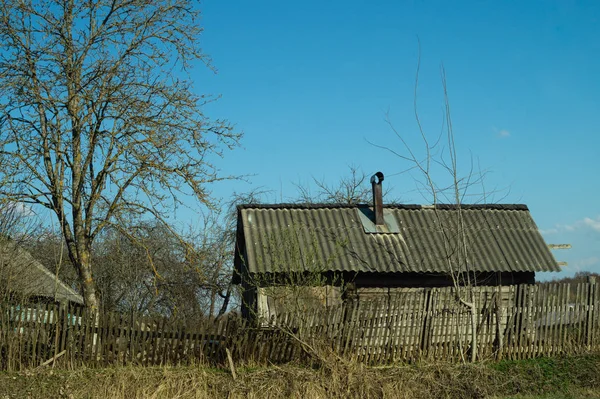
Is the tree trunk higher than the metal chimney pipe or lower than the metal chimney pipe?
lower

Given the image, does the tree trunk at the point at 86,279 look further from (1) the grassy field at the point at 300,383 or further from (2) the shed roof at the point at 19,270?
(1) the grassy field at the point at 300,383

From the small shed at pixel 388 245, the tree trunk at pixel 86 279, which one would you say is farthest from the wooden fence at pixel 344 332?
the tree trunk at pixel 86 279

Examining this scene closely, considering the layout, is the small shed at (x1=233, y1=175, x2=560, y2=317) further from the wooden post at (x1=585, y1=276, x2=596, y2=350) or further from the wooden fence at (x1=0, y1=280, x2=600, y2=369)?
the wooden post at (x1=585, y1=276, x2=596, y2=350)

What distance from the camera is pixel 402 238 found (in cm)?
1769

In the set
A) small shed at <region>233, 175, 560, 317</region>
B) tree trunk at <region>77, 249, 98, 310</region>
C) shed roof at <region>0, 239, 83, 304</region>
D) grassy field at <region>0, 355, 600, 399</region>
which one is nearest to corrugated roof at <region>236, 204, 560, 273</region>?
small shed at <region>233, 175, 560, 317</region>

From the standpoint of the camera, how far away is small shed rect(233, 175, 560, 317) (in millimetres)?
16203

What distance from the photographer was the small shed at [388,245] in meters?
16.2

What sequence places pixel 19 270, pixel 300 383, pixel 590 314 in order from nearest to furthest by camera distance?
1. pixel 300 383
2. pixel 19 270
3. pixel 590 314

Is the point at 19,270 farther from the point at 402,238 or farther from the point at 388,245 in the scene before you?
the point at 402,238

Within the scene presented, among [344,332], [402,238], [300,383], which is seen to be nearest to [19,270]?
[300,383]

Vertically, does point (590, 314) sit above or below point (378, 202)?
below

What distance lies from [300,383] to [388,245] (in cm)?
602

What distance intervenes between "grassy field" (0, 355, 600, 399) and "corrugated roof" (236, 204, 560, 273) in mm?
3561

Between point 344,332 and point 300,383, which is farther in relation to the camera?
point 344,332
